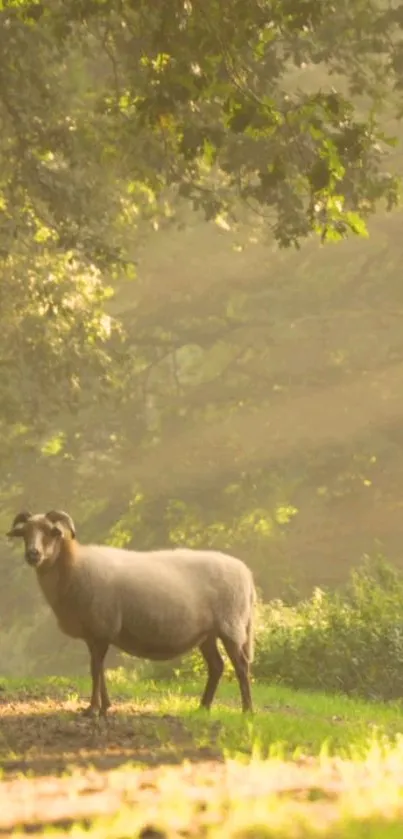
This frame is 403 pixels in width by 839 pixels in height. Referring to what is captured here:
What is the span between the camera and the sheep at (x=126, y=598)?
11531 mm

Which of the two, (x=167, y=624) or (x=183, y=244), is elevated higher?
A: (x=183, y=244)

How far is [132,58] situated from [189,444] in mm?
28293

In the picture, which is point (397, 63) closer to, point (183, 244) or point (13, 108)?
point (13, 108)

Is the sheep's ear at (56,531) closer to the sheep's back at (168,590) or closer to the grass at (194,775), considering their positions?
the sheep's back at (168,590)

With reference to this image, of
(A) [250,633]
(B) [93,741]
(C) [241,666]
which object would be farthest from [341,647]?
(B) [93,741]

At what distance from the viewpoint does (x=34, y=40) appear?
17.7m

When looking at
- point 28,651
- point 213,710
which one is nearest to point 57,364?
point 213,710

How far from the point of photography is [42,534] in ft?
38.1

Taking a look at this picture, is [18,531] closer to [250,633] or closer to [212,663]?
[212,663]

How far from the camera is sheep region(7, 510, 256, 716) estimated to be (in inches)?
454

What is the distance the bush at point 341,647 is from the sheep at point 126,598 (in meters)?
7.02

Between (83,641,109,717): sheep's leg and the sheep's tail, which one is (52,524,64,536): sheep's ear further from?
the sheep's tail

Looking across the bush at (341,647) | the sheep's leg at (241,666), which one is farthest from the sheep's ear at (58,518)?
the bush at (341,647)

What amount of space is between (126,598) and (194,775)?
4412mm
